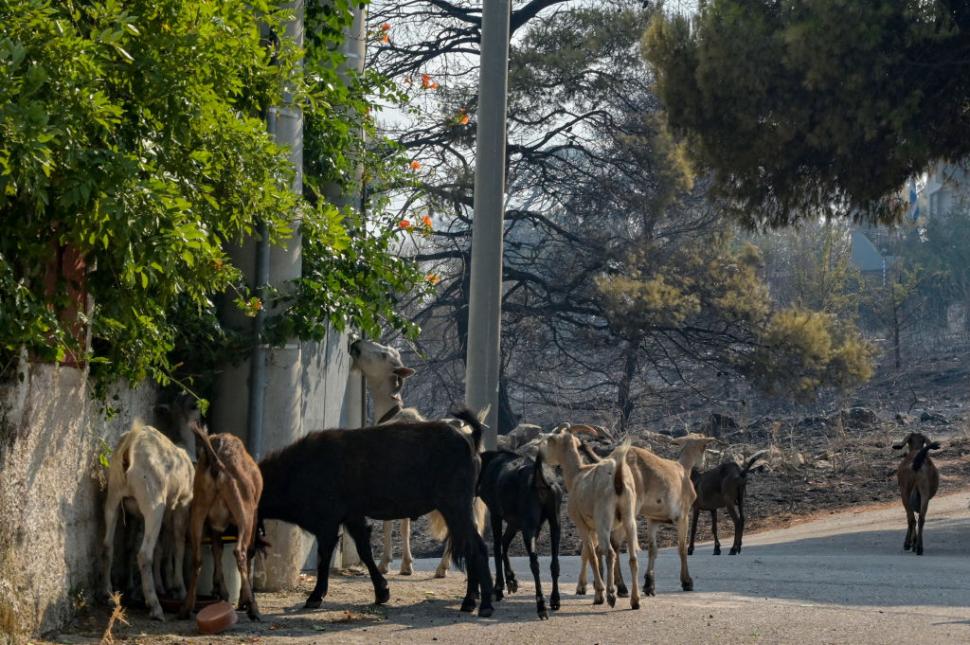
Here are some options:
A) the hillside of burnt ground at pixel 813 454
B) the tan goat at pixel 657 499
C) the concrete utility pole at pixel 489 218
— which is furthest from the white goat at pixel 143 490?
the hillside of burnt ground at pixel 813 454

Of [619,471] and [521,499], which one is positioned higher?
[619,471]

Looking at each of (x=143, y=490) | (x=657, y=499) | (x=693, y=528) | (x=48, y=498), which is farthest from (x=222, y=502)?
(x=693, y=528)

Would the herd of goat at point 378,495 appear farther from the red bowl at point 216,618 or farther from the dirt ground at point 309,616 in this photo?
the red bowl at point 216,618

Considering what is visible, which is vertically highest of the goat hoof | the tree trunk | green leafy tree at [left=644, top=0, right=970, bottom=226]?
green leafy tree at [left=644, top=0, right=970, bottom=226]

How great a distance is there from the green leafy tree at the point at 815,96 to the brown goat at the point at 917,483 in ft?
14.2

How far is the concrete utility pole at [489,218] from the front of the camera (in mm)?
14391

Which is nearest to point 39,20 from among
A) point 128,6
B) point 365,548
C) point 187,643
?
point 128,6

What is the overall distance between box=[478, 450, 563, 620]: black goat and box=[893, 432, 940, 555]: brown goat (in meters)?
7.53

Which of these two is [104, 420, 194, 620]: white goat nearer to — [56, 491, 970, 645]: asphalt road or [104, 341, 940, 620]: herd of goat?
[104, 341, 940, 620]: herd of goat

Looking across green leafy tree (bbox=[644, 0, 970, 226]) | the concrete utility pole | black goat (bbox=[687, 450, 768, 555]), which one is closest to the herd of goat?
the concrete utility pole

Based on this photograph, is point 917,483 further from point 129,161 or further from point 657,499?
point 129,161

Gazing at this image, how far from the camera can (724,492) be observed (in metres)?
18.6

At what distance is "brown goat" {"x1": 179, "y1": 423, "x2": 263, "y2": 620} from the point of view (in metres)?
9.91

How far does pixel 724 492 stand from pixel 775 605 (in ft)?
23.3
